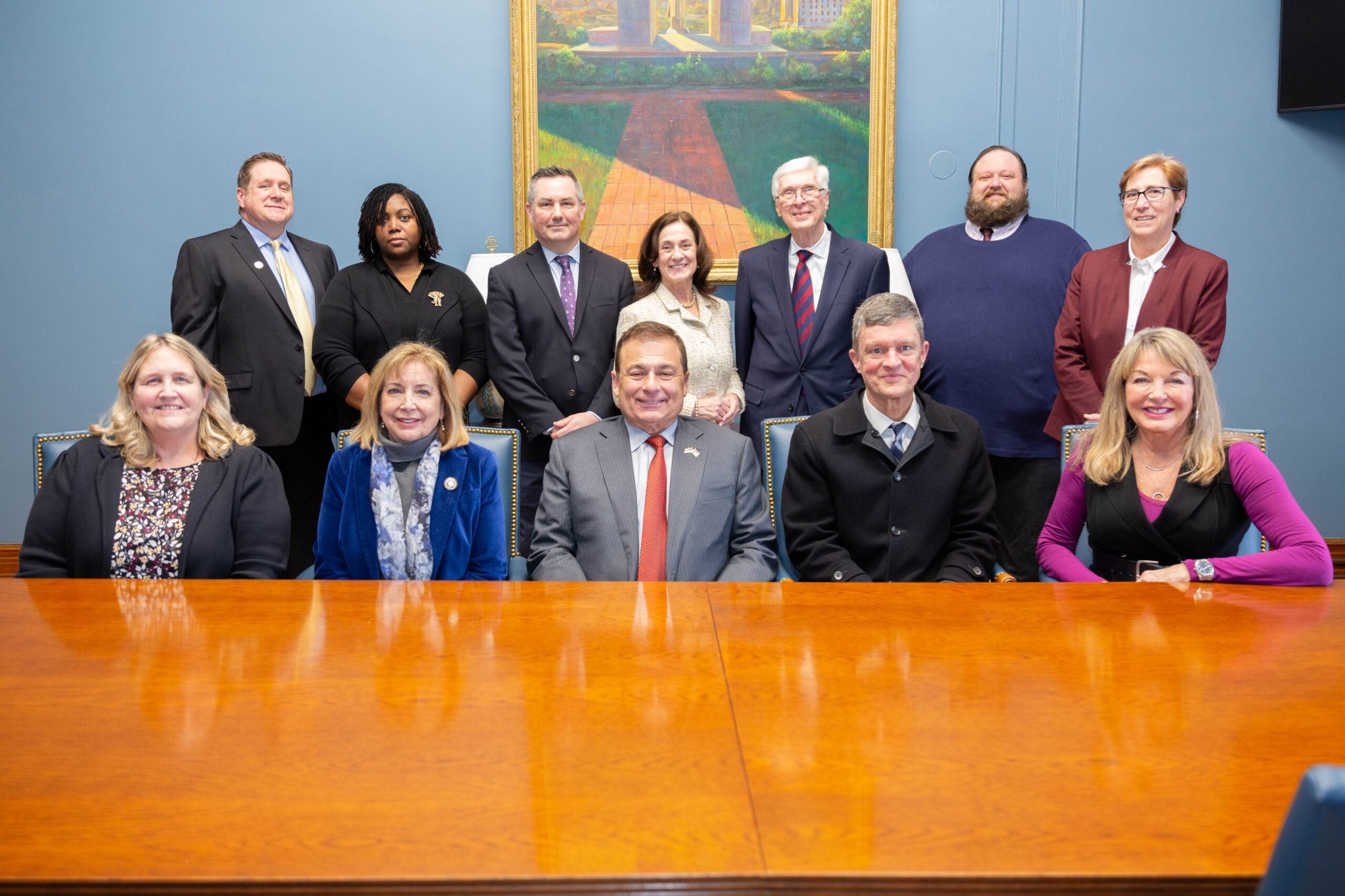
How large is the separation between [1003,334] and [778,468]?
116 centimetres

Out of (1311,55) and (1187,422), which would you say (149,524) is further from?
(1311,55)

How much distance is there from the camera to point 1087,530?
8.53 feet

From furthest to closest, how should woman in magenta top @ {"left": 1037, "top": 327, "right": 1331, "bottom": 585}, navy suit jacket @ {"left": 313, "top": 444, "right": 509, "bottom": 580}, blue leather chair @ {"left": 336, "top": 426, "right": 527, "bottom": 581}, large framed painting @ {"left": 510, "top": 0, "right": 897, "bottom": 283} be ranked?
large framed painting @ {"left": 510, "top": 0, "right": 897, "bottom": 283}, blue leather chair @ {"left": 336, "top": 426, "right": 527, "bottom": 581}, navy suit jacket @ {"left": 313, "top": 444, "right": 509, "bottom": 580}, woman in magenta top @ {"left": 1037, "top": 327, "right": 1331, "bottom": 585}

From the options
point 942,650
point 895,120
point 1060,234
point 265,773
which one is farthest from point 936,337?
point 265,773

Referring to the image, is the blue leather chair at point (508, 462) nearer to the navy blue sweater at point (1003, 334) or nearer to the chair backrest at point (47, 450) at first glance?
the chair backrest at point (47, 450)

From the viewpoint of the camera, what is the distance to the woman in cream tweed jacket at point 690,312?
3.47m

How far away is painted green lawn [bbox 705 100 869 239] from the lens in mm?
4473

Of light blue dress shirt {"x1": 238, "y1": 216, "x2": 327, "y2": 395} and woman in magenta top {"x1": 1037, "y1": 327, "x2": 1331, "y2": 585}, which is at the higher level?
light blue dress shirt {"x1": 238, "y1": 216, "x2": 327, "y2": 395}

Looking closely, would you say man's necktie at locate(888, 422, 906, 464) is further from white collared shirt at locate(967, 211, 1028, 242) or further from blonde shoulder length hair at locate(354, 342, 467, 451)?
white collared shirt at locate(967, 211, 1028, 242)

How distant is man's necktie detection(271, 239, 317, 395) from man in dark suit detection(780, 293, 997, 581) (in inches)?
73.6

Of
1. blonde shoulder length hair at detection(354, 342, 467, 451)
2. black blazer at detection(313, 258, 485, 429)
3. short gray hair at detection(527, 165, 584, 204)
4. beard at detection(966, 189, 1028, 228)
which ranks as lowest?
blonde shoulder length hair at detection(354, 342, 467, 451)

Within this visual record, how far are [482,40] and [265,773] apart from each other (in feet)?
12.8

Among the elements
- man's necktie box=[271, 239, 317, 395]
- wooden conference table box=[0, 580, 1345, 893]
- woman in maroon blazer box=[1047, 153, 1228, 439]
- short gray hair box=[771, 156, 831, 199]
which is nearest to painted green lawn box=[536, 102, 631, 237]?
short gray hair box=[771, 156, 831, 199]

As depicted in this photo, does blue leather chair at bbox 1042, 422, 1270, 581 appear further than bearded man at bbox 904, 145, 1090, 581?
No
